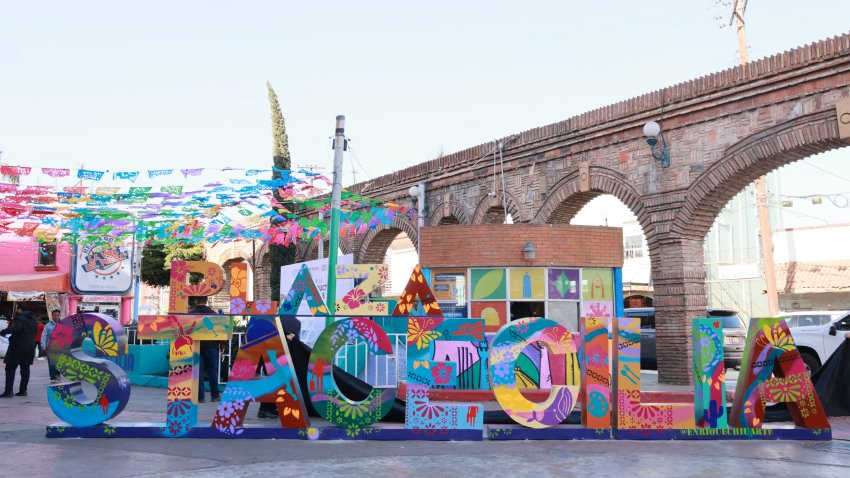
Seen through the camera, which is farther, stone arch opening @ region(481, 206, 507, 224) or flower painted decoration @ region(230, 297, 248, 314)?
stone arch opening @ region(481, 206, 507, 224)

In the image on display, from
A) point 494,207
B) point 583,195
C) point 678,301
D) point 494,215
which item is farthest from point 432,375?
point 494,215

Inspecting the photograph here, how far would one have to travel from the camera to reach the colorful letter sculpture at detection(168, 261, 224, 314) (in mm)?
10109

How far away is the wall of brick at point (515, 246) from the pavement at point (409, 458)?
6.19 meters

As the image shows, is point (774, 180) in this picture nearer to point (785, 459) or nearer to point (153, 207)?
point (153, 207)

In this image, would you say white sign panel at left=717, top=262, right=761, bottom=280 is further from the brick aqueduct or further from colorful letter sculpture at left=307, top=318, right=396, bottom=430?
colorful letter sculpture at left=307, top=318, right=396, bottom=430

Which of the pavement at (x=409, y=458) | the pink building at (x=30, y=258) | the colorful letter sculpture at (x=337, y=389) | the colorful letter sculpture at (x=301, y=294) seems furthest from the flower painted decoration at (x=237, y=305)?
the pink building at (x=30, y=258)

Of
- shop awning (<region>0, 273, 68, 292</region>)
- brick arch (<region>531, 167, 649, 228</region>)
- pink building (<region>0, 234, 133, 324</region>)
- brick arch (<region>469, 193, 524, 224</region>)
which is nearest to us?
brick arch (<region>531, 167, 649, 228</region>)

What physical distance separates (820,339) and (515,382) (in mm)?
7817

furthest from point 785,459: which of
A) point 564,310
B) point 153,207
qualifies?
point 153,207

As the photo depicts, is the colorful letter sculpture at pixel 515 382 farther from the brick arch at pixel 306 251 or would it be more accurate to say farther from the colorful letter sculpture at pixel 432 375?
the brick arch at pixel 306 251

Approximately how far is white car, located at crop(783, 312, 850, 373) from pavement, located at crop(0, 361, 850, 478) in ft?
17.0

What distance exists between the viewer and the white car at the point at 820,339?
12672 mm

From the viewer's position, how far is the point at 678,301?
14.4m

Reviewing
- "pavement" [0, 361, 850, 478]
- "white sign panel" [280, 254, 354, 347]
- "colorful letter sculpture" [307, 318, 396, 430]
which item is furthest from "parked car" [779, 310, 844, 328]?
"colorful letter sculpture" [307, 318, 396, 430]
